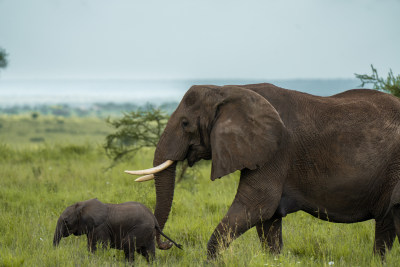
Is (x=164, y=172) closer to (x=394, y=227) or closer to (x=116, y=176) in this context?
(x=394, y=227)

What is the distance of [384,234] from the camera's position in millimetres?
6312

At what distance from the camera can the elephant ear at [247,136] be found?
5629 mm

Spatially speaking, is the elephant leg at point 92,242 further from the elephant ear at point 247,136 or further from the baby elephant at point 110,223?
the elephant ear at point 247,136

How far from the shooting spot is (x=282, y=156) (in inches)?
230

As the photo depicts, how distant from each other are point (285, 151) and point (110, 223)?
2122mm

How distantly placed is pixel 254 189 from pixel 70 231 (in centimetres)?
213

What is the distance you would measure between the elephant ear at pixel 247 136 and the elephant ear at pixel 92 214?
133 centimetres

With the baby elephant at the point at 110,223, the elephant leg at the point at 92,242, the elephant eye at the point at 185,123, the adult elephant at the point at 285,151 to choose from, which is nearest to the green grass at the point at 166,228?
the elephant leg at the point at 92,242

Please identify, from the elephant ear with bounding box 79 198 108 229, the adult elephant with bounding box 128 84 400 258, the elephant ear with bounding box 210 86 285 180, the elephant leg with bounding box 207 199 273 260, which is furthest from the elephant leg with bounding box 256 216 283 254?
the elephant ear with bounding box 79 198 108 229

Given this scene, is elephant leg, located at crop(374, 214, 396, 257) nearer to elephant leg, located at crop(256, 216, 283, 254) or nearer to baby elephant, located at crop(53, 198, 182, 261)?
elephant leg, located at crop(256, 216, 283, 254)

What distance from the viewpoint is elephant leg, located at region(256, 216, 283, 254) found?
21.2ft

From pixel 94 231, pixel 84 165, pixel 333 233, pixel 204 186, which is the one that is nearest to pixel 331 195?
pixel 333 233

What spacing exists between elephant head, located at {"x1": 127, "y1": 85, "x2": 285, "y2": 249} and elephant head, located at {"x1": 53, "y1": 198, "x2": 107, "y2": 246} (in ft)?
2.02

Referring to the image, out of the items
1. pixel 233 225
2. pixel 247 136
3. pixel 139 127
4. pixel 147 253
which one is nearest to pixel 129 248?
pixel 147 253
